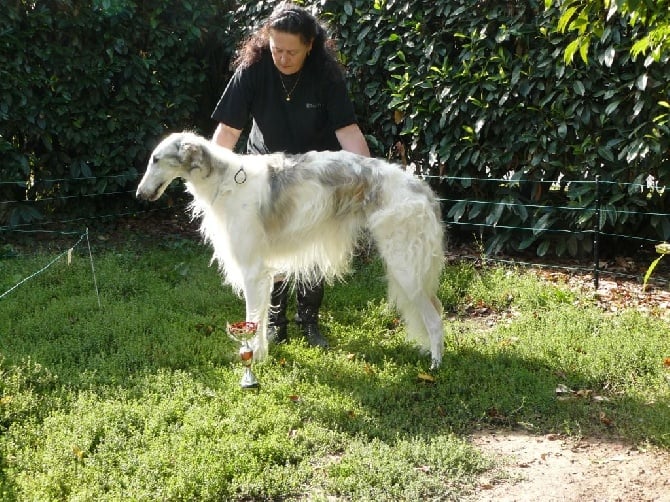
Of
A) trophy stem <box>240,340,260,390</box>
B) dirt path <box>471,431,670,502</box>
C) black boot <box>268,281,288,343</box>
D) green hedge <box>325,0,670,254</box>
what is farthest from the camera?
green hedge <box>325,0,670,254</box>

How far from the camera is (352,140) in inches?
201

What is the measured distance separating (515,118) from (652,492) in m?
4.09

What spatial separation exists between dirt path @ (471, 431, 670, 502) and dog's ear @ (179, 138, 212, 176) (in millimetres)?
2378

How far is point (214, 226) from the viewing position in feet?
16.0

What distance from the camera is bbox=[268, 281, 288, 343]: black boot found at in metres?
5.27

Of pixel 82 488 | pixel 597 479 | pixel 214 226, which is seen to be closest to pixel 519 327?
pixel 597 479

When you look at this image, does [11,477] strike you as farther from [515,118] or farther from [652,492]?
[515,118]

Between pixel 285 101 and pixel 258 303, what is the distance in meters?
1.44

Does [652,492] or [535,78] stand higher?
[535,78]

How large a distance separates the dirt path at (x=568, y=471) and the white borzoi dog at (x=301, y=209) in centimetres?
109

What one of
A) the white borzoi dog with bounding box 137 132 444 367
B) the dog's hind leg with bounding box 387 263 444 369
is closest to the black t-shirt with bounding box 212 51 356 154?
the white borzoi dog with bounding box 137 132 444 367

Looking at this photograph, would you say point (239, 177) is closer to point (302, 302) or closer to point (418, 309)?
point (302, 302)

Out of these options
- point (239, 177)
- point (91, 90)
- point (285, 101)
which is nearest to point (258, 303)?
point (239, 177)

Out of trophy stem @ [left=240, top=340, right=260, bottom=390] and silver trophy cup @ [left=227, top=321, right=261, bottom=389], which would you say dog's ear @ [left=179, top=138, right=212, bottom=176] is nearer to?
silver trophy cup @ [left=227, top=321, right=261, bottom=389]
